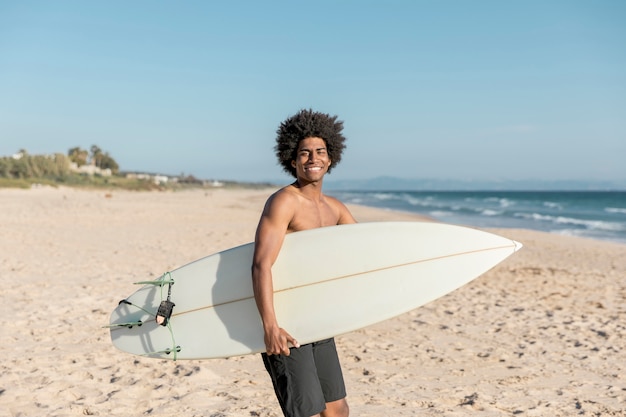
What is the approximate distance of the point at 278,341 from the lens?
2.03 meters

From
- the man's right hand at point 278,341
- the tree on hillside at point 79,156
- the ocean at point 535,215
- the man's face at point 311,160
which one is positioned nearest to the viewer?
the man's right hand at point 278,341

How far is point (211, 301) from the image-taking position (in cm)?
250

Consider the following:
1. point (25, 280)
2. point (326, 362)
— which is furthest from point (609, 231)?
point (326, 362)

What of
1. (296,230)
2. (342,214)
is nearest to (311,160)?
(296,230)

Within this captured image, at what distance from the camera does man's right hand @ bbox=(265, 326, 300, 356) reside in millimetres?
2031

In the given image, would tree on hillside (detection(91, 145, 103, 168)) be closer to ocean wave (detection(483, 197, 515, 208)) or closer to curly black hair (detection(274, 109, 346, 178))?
ocean wave (detection(483, 197, 515, 208))

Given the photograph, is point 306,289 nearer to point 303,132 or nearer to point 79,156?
point 303,132

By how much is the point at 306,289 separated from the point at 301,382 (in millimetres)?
451

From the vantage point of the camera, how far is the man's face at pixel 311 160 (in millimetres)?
2215

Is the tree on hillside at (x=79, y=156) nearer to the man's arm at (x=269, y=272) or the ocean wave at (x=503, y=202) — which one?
the ocean wave at (x=503, y=202)

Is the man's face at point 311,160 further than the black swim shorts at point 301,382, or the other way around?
the man's face at point 311,160

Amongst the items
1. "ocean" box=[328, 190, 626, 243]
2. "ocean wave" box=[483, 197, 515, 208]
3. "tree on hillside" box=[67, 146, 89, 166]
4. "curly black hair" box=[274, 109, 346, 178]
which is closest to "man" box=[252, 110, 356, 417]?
"curly black hair" box=[274, 109, 346, 178]

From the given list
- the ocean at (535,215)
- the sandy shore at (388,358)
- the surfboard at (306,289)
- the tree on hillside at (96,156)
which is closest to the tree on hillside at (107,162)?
the tree on hillside at (96,156)

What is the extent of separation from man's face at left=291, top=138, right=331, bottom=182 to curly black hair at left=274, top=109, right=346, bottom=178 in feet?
0.09
